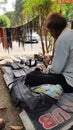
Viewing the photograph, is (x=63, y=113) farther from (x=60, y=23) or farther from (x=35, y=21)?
(x=35, y=21)

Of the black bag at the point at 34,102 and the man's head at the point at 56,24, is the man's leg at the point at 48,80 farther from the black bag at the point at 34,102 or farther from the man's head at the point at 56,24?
the man's head at the point at 56,24

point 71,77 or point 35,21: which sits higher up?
point 35,21

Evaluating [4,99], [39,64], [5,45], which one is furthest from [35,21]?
[4,99]

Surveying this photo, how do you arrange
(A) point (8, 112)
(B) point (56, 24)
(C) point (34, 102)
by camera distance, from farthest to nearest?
(A) point (8, 112), (B) point (56, 24), (C) point (34, 102)

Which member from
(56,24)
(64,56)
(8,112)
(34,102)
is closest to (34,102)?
(34,102)

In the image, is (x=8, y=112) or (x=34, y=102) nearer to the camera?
(x=34, y=102)

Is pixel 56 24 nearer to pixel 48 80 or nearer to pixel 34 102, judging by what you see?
pixel 48 80

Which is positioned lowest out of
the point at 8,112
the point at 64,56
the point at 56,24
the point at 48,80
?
the point at 8,112

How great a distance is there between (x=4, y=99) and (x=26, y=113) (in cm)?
67

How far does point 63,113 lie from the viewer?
87.0 inches

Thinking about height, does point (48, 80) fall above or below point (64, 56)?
below

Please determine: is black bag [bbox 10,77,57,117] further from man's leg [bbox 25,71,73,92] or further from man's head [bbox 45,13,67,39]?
man's head [bbox 45,13,67,39]

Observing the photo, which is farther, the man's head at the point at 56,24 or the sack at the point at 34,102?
the man's head at the point at 56,24

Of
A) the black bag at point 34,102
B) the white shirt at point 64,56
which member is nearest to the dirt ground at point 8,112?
the black bag at point 34,102
